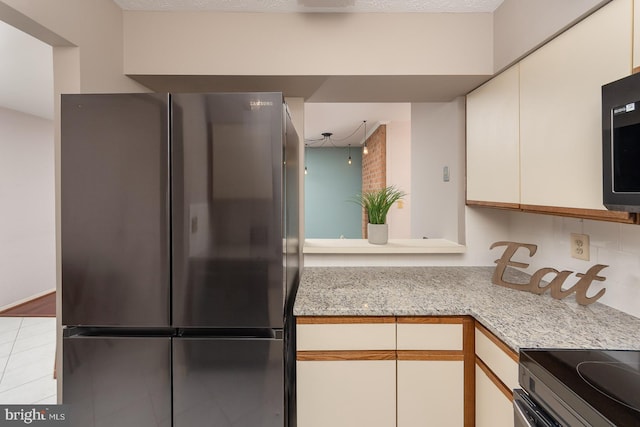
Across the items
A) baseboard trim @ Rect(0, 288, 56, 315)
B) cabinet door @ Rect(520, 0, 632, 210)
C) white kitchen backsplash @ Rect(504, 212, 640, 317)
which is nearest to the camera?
cabinet door @ Rect(520, 0, 632, 210)

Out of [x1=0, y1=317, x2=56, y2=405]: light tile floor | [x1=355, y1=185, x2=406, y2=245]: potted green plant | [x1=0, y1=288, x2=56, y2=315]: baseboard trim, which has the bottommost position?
[x1=0, y1=317, x2=56, y2=405]: light tile floor

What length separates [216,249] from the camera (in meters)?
1.12

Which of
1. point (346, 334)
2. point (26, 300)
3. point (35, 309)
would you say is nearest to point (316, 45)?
point (346, 334)

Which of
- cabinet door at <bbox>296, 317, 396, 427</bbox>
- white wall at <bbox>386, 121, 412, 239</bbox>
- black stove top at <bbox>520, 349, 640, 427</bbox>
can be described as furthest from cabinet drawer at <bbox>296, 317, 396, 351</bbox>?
white wall at <bbox>386, 121, 412, 239</bbox>

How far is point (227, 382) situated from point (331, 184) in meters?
5.20

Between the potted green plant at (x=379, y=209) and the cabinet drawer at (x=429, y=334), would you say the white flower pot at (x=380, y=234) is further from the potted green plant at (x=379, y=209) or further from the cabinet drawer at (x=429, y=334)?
the cabinet drawer at (x=429, y=334)

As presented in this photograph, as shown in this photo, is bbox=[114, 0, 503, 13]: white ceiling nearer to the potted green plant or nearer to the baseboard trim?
the potted green plant

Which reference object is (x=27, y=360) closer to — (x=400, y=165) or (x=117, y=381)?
(x=117, y=381)

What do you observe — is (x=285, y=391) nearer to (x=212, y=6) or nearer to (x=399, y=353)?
(x=399, y=353)

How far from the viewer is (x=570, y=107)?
3.67 feet

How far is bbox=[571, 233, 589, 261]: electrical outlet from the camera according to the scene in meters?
1.37

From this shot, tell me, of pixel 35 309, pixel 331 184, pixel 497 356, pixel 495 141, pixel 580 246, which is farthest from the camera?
pixel 331 184

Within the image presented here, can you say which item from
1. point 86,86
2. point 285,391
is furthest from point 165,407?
point 86,86

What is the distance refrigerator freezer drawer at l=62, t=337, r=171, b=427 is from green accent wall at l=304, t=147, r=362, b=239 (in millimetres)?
5009
